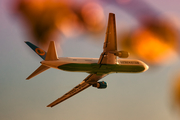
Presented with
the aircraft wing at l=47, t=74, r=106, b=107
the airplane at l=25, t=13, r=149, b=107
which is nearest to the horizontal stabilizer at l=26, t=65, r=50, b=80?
the airplane at l=25, t=13, r=149, b=107

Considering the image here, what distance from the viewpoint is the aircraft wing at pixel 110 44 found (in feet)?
122

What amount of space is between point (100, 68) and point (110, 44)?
6.32 metres

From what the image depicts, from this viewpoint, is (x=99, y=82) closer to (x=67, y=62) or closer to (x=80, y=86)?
(x=80, y=86)

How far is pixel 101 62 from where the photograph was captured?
42.6 metres

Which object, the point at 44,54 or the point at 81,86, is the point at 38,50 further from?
the point at 81,86

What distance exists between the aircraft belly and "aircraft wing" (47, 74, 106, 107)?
4288mm

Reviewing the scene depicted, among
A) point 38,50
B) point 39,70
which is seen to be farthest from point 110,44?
point 38,50

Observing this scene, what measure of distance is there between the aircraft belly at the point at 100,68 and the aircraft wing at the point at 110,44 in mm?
1228

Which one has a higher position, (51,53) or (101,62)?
(51,53)

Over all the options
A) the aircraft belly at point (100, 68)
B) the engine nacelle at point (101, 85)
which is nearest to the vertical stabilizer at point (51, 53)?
the aircraft belly at point (100, 68)

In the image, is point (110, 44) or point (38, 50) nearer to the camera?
point (110, 44)

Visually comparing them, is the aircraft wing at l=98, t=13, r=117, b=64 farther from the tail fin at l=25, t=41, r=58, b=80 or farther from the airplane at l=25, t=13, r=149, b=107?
the tail fin at l=25, t=41, r=58, b=80

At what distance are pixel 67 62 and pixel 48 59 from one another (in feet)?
9.88

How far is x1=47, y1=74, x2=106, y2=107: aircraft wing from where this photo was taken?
49.7 metres
